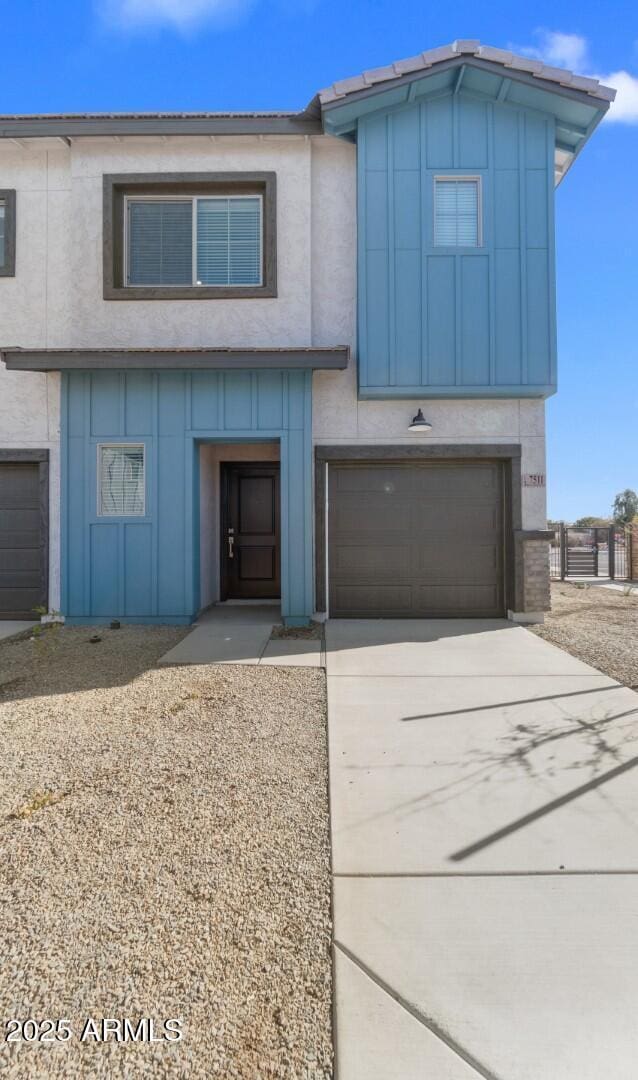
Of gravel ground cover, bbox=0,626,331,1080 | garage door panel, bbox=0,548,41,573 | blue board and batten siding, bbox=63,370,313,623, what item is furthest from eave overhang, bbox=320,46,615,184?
gravel ground cover, bbox=0,626,331,1080

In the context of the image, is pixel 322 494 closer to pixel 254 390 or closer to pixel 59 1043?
pixel 254 390

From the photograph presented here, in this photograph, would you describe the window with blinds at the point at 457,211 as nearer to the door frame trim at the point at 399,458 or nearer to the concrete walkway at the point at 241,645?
the door frame trim at the point at 399,458

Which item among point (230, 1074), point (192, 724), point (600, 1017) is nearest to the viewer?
point (230, 1074)

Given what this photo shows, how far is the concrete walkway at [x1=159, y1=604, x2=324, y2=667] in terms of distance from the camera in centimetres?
561

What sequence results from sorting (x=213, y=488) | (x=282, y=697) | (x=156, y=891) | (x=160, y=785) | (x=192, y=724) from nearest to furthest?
(x=156, y=891) → (x=160, y=785) → (x=192, y=724) → (x=282, y=697) → (x=213, y=488)

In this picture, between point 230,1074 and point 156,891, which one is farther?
point 156,891

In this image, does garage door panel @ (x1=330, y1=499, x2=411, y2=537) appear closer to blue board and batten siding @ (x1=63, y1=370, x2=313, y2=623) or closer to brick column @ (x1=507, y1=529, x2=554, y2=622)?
blue board and batten siding @ (x1=63, y1=370, x2=313, y2=623)

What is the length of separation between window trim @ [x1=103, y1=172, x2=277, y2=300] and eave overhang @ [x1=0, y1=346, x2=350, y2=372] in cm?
111

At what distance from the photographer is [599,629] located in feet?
23.1

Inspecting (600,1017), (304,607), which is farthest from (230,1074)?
(304,607)

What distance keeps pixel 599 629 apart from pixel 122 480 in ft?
22.3

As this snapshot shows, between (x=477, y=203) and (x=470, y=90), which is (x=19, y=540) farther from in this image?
(x=470, y=90)

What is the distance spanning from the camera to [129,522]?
7.42 m

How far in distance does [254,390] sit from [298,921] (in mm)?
6462
